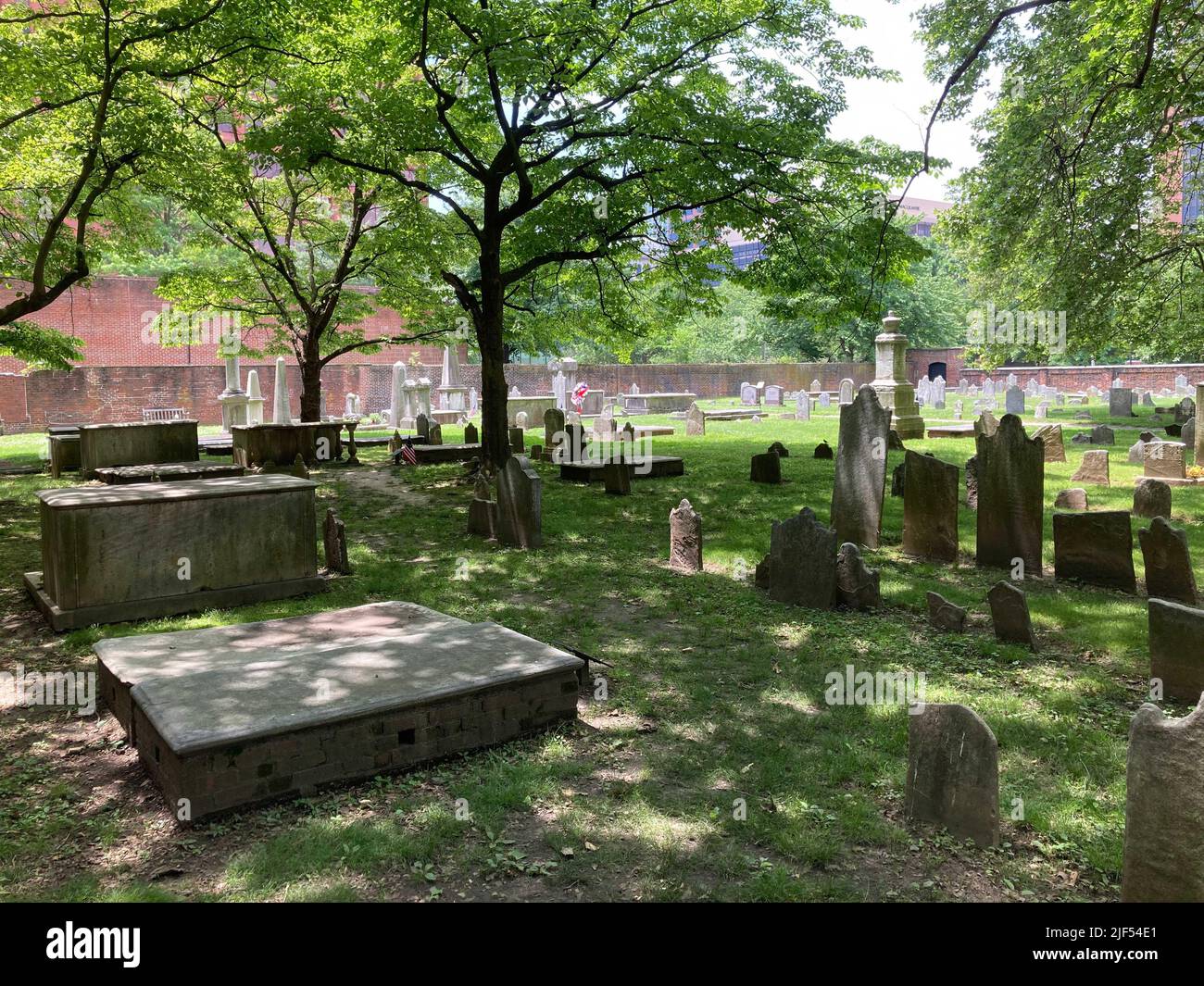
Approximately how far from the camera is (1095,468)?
14.2 meters

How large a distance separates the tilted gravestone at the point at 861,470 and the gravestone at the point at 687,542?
6.29 ft

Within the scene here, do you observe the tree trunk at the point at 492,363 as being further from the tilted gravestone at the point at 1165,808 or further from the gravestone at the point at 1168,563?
the tilted gravestone at the point at 1165,808

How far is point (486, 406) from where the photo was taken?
1553cm

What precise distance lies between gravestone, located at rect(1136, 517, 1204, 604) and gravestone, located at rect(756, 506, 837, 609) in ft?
9.36

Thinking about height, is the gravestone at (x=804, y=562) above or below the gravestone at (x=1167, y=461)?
below

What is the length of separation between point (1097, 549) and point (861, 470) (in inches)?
103

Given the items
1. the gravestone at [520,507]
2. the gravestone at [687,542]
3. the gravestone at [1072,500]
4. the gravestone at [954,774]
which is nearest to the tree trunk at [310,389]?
the gravestone at [520,507]

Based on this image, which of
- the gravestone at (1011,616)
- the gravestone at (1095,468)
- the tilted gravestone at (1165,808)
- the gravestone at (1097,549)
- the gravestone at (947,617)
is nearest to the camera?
the tilted gravestone at (1165,808)

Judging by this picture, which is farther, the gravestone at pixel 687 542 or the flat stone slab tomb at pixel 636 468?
the flat stone slab tomb at pixel 636 468

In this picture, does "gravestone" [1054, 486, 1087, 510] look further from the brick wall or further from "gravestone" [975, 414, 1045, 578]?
the brick wall

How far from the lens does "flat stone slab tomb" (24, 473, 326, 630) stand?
754 centimetres

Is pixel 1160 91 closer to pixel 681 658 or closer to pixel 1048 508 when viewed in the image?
pixel 1048 508

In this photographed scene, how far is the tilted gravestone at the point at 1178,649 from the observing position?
17.7ft

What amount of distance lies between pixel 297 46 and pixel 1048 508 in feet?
47.7
